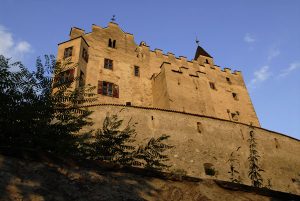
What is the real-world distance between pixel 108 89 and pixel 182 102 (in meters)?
6.20

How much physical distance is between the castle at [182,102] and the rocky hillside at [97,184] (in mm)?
13259

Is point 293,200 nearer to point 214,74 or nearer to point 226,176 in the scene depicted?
point 226,176

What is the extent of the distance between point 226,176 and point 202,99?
1067cm

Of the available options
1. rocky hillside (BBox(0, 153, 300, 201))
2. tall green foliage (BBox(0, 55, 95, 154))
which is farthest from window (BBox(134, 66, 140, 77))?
rocky hillside (BBox(0, 153, 300, 201))

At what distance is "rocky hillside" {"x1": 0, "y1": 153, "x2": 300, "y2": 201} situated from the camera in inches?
155

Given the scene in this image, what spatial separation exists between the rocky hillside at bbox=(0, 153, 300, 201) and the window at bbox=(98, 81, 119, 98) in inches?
866

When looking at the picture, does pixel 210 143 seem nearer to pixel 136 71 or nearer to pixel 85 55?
pixel 136 71

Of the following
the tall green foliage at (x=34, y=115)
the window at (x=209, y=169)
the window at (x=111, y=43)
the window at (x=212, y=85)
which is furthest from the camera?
the window at (x=212, y=85)

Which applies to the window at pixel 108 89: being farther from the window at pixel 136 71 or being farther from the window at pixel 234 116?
the window at pixel 234 116

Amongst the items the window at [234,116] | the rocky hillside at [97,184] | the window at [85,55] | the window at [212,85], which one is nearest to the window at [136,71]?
the window at [85,55]

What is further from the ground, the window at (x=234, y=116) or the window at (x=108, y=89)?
the window at (x=108, y=89)

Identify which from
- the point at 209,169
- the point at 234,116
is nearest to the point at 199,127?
the point at 209,169

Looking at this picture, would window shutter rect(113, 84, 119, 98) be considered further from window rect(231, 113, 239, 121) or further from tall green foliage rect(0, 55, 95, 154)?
tall green foliage rect(0, 55, 95, 154)

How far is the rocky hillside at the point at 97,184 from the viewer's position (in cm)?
393
